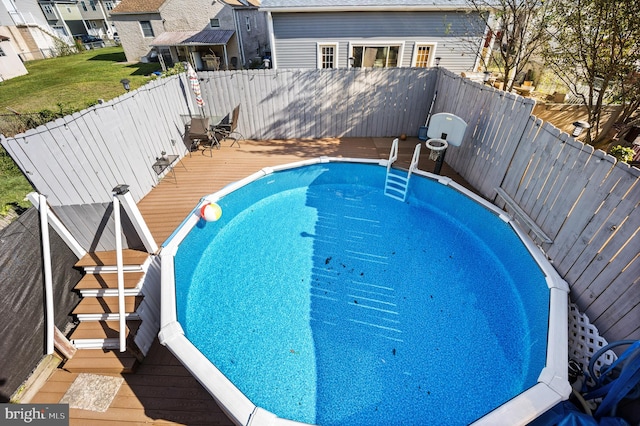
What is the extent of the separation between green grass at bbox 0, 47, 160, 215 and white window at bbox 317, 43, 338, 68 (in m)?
9.75

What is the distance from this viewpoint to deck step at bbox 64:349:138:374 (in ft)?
12.1

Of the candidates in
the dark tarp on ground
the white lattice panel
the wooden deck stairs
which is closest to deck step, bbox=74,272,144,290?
the wooden deck stairs

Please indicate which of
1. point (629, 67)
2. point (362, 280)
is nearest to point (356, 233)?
point (362, 280)

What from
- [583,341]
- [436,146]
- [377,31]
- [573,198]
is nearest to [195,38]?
[377,31]

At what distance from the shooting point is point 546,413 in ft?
10.2

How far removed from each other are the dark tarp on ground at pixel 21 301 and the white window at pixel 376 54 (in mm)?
13643

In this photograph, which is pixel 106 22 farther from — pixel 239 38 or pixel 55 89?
pixel 239 38

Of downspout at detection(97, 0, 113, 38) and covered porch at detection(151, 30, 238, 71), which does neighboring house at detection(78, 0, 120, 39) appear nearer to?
downspout at detection(97, 0, 113, 38)

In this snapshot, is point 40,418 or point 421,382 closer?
point 40,418

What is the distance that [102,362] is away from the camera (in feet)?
12.2

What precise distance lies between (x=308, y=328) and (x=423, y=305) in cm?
206

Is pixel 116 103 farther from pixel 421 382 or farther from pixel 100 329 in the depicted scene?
pixel 421 382

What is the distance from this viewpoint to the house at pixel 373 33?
1184 cm

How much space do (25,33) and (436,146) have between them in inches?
1803
